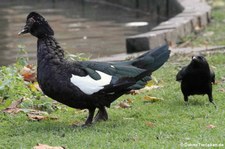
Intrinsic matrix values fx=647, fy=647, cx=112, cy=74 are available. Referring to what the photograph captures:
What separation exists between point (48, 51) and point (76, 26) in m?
9.73

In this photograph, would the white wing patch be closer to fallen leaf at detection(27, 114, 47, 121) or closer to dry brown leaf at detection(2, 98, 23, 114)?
fallen leaf at detection(27, 114, 47, 121)

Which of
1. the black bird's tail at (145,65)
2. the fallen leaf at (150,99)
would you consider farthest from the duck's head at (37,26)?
the fallen leaf at (150,99)

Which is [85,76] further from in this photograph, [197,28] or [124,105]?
[197,28]

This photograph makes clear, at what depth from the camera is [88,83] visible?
598cm

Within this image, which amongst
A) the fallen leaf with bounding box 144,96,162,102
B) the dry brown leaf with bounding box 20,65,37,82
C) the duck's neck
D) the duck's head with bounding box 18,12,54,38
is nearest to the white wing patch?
the duck's neck

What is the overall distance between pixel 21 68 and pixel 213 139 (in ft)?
12.3

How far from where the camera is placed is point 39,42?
20.6ft

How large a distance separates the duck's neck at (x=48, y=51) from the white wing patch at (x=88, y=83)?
0.97ft

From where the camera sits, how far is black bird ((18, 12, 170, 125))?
19.6 ft

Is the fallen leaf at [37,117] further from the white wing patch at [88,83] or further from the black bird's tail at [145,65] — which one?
the black bird's tail at [145,65]

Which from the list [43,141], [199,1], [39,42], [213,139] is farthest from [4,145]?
[199,1]

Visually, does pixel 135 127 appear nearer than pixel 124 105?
Yes

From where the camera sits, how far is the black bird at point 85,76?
5969 millimetres

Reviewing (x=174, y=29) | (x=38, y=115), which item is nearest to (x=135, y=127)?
(x=38, y=115)
